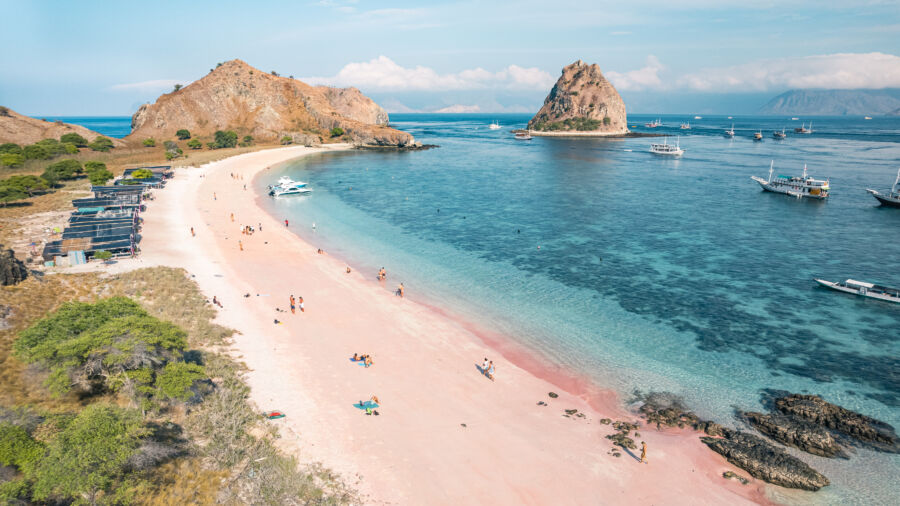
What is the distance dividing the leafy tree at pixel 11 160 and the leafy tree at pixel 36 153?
529 cm

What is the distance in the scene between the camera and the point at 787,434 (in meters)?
23.7

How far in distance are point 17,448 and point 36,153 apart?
10557cm

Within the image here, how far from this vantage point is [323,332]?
33750 millimetres

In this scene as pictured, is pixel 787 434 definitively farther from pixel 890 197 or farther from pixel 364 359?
pixel 890 197

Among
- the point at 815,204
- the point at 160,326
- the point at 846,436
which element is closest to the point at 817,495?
the point at 846,436

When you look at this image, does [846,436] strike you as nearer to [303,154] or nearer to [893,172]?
[893,172]

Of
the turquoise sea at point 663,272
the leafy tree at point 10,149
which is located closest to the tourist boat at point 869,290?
the turquoise sea at point 663,272

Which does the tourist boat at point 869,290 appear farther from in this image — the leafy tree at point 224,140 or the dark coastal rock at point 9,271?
the leafy tree at point 224,140

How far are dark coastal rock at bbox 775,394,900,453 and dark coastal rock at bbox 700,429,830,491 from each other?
4.14 meters

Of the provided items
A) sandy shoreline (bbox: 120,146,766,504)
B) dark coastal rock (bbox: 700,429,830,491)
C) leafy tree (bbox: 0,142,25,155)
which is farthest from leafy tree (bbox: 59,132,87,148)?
dark coastal rock (bbox: 700,429,830,491)

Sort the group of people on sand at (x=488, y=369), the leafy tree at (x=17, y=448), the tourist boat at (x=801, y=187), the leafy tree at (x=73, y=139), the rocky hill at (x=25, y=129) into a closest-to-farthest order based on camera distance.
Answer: the leafy tree at (x=17, y=448) → the group of people on sand at (x=488, y=369) → the tourist boat at (x=801, y=187) → the rocky hill at (x=25, y=129) → the leafy tree at (x=73, y=139)

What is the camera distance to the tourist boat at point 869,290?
3978cm

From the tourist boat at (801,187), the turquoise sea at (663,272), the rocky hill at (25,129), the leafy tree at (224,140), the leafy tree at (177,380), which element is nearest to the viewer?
the leafy tree at (177,380)

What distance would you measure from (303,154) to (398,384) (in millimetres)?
135253
